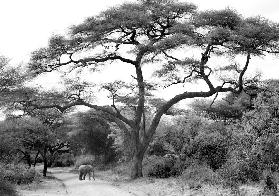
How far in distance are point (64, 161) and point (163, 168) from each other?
142ft

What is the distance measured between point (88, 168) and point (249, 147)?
1737 centimetres

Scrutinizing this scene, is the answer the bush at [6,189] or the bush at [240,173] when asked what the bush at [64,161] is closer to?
the bush at [6,189]

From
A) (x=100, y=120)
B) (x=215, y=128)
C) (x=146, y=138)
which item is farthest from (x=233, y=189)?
(x=100, y=120)

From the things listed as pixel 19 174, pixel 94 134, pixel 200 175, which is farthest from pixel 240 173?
pixel 94 134

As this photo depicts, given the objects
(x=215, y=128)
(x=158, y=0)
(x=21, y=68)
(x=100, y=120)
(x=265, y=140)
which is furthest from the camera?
(x=100, y=120)

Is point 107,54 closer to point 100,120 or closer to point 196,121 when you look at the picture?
point 196,121

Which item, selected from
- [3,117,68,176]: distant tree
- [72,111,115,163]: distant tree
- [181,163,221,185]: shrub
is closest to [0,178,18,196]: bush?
[181,163,221,185]: shrub

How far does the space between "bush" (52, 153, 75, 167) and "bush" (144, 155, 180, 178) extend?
41.0 meters

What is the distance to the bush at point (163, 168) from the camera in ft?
87.2

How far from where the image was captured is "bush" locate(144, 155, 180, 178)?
2659cm

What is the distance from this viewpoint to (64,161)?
222 ft

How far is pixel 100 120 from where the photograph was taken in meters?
54.1

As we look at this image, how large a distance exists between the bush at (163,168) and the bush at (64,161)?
4105cm

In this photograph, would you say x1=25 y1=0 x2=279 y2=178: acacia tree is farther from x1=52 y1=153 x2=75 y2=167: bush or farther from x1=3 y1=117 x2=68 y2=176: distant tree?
x1=52 y1=153 x2=75 y2=167: bush
